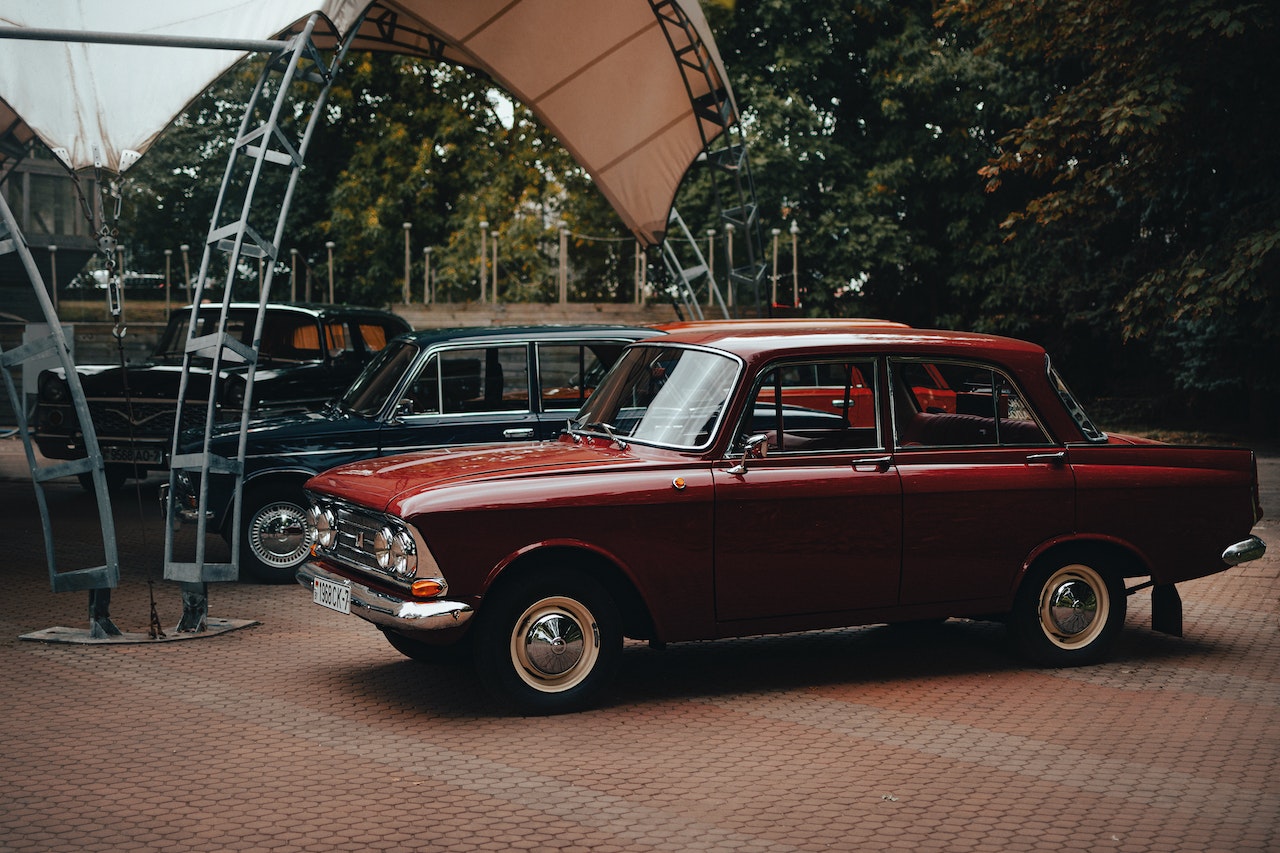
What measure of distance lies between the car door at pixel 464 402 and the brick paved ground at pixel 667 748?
2.14 m

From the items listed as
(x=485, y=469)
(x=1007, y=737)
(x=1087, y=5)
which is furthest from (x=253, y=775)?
(x=1087, y=5)

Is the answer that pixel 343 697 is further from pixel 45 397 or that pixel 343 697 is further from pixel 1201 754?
pixel 45 397

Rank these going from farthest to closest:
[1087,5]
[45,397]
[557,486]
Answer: [1087,5] → [45,397] → [557,486]

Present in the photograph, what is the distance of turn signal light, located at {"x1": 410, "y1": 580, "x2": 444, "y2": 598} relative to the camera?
6.36 meters

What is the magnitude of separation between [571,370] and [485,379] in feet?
2.66

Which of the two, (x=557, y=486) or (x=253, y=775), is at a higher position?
(x=557, y=486)

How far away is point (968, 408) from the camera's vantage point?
7.66m

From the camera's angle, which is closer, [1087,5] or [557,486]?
[557,486]

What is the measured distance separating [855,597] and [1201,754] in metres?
1.81

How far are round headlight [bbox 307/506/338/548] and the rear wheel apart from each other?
3212mm

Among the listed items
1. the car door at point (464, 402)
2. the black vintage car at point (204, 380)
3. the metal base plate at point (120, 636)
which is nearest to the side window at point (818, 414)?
the car door at point (464, 402)

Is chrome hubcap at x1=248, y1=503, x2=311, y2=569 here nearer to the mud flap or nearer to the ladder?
the ladder

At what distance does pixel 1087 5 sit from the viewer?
61.2 feet

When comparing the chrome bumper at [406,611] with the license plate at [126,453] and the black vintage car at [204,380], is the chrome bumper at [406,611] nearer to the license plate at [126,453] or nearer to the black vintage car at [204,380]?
the black vintage car at [204,380]
